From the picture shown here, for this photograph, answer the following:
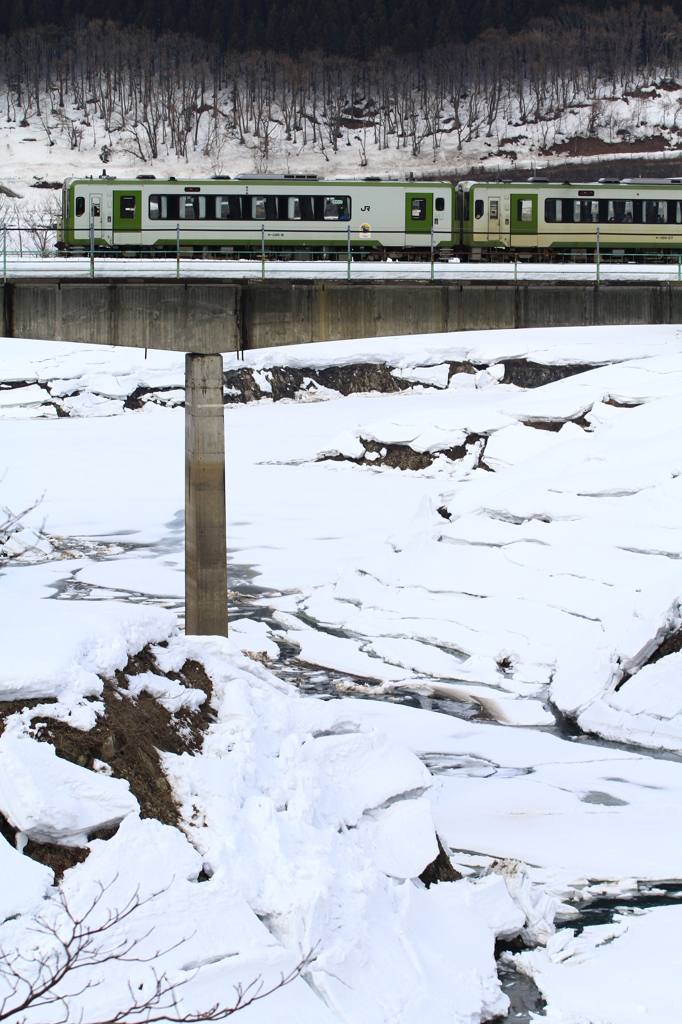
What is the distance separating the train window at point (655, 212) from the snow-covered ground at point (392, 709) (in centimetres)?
1287

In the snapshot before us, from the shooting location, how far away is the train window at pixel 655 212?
36.1 meters

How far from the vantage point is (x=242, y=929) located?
15.5ft

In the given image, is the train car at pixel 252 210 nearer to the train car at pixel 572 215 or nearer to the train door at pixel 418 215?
the train door at pixel 418 215

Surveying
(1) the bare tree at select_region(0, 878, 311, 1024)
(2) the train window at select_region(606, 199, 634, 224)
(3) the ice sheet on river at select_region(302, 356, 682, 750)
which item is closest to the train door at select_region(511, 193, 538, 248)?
(2) the train window at select_region(606, 199, 634, 224)

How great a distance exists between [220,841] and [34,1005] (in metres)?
1.37

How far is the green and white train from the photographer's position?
33.6 m

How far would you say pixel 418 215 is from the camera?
35.0 metres

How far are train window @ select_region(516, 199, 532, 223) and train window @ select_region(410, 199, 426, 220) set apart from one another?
10.5ft

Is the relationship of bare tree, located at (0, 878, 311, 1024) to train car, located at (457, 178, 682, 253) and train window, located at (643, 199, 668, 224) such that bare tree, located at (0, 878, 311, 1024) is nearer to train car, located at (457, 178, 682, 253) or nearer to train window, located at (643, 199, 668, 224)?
train car, located at (457, 178, 682, 253)

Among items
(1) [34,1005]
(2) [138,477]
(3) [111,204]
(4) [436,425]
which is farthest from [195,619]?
(3) [111,204]

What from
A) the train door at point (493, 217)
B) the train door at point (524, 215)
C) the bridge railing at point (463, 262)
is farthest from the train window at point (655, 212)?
the train door at point (493, 217)

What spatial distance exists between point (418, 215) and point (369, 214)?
1627 mm

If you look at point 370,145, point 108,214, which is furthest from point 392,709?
point 370,145

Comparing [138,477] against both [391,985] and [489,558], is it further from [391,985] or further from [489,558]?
[391,985]
